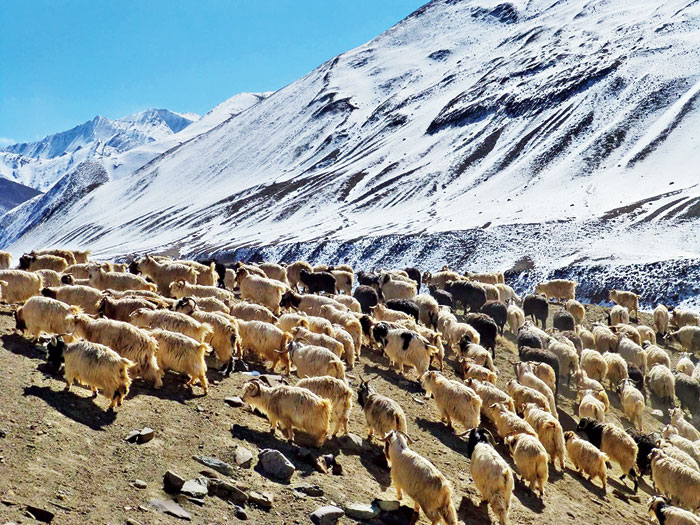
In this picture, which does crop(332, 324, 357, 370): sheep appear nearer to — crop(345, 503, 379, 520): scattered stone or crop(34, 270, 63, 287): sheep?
crop(345, 503, 379, 520): scattered stone

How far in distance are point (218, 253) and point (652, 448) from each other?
243ft

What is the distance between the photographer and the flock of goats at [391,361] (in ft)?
32.8

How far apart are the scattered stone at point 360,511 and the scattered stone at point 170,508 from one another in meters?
2.42

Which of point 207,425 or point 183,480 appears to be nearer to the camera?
point 183,480

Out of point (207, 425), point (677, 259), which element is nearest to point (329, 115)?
point (677, 259)

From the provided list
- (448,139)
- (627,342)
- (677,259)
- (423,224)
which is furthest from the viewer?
(448,139)

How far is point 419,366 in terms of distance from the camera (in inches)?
606

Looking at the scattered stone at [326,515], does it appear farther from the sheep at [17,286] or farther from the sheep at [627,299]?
the sheep at [627,299]

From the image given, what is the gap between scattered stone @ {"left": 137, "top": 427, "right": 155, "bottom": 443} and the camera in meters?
8.70

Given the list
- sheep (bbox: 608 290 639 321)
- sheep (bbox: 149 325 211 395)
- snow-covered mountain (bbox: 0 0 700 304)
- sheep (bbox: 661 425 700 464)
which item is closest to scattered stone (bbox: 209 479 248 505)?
sheep (bbox: 149 325 211 395)

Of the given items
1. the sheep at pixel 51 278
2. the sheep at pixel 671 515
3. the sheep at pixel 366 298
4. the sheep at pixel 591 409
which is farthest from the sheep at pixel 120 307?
the sheep at pixel 366 298

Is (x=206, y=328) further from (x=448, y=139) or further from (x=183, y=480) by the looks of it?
(x=448, y=139)

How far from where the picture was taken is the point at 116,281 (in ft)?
60.7

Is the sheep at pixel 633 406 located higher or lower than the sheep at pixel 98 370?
lower
